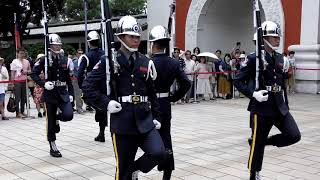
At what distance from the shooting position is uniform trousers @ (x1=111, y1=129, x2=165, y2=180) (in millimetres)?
4516

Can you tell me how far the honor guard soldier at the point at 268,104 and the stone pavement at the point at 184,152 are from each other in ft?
2.29

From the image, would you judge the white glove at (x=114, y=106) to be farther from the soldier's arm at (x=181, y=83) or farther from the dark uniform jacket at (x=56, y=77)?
the dark uniform jacket at (x=56, y=77)

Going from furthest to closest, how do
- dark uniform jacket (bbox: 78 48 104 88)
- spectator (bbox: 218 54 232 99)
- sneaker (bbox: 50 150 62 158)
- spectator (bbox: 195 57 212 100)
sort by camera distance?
spectator (bbox: 218 54 232 99)
spectator (bbox: 195 57 212 100)
dark uniform jacket (bbox: 78 48 104 88)
sneaker (bbox: 50 150 62 158)

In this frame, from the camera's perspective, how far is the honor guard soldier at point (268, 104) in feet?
18.3

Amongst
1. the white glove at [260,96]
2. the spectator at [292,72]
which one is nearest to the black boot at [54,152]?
the white glove at [260,96]

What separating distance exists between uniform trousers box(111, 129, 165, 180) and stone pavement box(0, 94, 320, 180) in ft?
5.32

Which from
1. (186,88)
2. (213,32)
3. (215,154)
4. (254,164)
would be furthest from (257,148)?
(213,32)

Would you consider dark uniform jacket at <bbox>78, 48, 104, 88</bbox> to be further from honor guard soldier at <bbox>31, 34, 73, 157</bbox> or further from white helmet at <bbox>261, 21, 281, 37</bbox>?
white helmet at <bbox>261, 21, 281, 37</bbox>

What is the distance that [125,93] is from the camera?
458cm

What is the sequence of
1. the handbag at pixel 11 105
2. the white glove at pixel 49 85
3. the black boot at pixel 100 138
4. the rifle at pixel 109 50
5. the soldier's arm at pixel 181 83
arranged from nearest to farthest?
the rifle at pixel 109 50, the soldier's arm at pixel 181 83, the white glove at pixel 49 85, the black boot at pixel 100 138, the handbag at pixel 11 105

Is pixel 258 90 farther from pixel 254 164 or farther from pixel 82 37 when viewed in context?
pixel 82 37

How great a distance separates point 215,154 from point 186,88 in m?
2.19

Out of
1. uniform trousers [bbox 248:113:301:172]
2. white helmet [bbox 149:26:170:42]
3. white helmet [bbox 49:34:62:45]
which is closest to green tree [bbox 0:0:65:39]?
white helmet [bbox 49:34:62:45]

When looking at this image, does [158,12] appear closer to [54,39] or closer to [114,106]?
[54,39]
